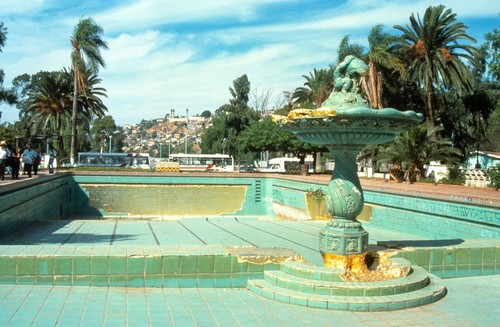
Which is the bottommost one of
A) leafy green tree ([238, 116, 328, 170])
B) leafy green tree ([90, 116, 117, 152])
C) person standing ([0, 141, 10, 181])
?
person standing ([0, 141, 10, 181])

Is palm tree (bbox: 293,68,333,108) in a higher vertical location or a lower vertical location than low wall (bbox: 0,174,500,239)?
higher

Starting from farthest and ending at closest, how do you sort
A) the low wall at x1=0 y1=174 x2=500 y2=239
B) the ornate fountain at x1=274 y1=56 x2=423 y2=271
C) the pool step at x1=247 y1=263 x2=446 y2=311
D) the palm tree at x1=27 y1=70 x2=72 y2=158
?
the palm tree at x1=27 y1=70 x2=72 y2=158 → the low wall at x1=0 y1=174 x2=500 y2=239 → the ornate fountain at x1=274 y1=56 x2=423 y2=271 → the pool step at x1=247 y1=263 x2=446 y2=311

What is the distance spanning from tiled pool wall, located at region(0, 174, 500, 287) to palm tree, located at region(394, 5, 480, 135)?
12.5 metres

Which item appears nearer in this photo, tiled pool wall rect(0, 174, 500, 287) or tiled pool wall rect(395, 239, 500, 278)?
tiled pool wall rect(0, 174, 500, 287)

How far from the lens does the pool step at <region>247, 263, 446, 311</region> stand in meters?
5.12

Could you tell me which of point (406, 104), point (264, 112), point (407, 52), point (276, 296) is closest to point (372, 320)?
point (276, 296)

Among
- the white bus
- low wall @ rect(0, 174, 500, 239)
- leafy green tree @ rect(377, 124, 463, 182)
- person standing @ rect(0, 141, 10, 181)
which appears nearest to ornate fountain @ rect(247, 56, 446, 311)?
low wall @ rect(0, 174, 500, 239)

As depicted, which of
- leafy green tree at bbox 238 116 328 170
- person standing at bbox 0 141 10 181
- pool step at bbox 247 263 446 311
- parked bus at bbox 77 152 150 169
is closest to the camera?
pool step at bbox 247 263 446 311

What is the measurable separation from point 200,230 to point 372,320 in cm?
784

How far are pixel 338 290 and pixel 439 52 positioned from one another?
26.7m

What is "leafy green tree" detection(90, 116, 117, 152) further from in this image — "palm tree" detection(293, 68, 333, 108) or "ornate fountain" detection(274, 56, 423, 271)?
"ornate fountain" detection(274, 56, 423, 271)

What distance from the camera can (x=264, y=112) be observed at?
5719 centimetres

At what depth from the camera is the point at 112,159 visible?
155 ft

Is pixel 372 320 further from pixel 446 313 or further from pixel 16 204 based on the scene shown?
pixel 16 204
